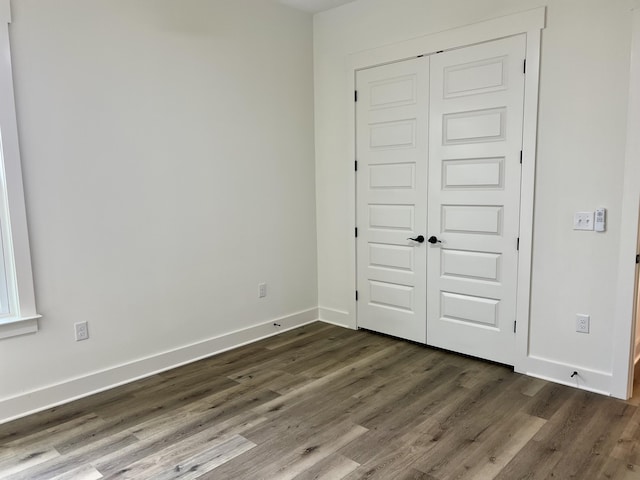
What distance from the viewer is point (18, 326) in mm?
2582

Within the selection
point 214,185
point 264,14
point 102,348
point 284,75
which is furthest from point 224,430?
point 264,14

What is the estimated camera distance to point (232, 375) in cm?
321

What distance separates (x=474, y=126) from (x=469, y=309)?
1.37 metres

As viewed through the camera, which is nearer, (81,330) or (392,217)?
(81,330)

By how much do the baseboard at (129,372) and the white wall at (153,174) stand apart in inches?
0.5

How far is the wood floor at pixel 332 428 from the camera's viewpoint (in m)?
2.15

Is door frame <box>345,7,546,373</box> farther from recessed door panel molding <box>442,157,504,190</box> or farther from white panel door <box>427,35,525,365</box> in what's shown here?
recessed door panel molding <box>442,157,504,190</box>

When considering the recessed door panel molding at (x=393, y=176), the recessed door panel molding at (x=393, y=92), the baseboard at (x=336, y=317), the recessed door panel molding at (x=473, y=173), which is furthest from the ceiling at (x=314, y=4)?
the baseboard at (x=336, y=317)

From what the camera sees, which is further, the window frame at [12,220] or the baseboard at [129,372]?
the baseboard at [129,372]

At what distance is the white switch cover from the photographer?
2.79 metres

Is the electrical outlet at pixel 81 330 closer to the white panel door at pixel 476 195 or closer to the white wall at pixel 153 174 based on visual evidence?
the white wall at pixel 153 174

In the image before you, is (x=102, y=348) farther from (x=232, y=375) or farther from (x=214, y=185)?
(x=214, y=185)

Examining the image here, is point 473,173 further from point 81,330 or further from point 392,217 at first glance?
point 81,330

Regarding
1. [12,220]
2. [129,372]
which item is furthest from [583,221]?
[12,220]
